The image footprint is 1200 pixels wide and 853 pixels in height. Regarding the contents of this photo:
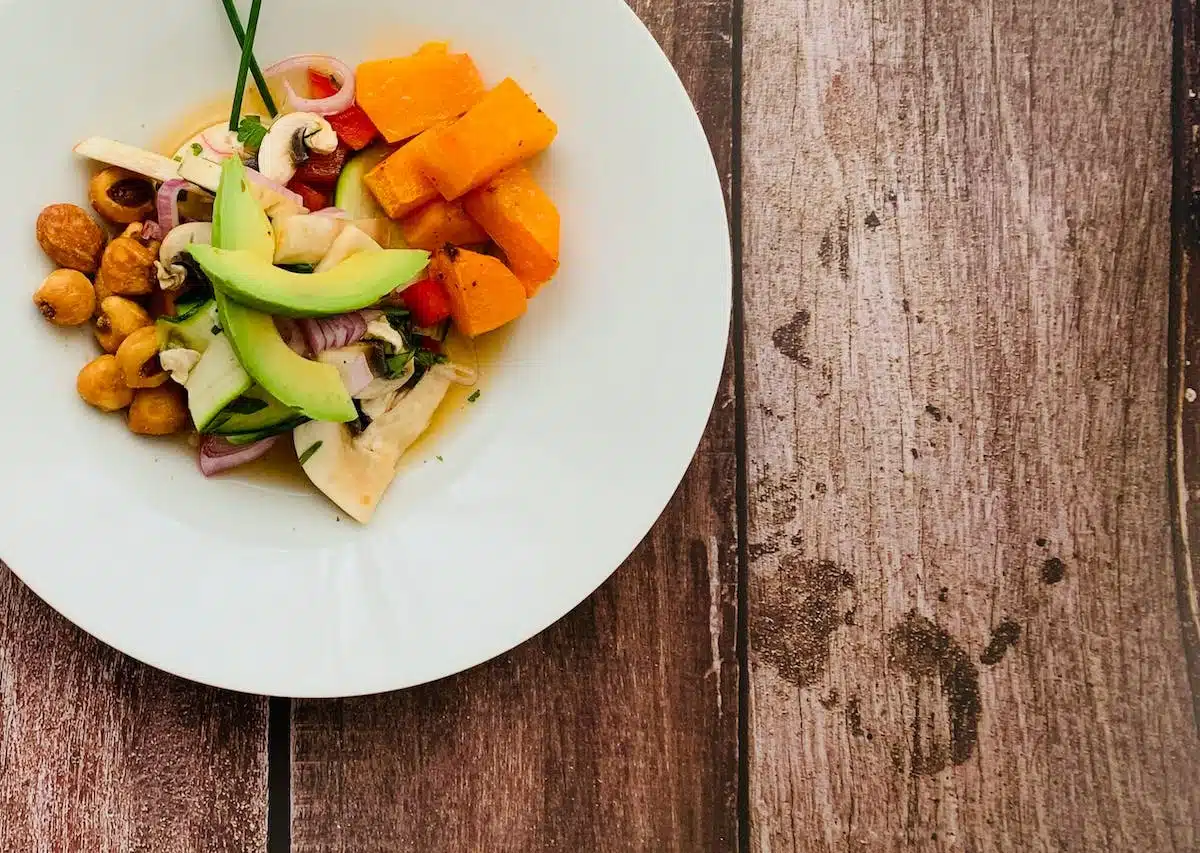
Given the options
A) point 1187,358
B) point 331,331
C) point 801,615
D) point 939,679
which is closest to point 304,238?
point 331,331

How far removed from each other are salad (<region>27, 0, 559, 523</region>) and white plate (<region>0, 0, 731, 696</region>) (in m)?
0.05

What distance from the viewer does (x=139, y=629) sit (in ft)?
4.57

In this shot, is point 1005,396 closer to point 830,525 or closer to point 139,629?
point 830,525

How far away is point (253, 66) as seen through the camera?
1.46m

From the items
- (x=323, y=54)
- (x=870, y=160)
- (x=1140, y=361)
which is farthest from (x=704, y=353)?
(x=1140, y=361)

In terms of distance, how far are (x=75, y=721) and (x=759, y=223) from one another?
62.1 inches

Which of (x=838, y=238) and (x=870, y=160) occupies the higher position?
(x=870, y=160)

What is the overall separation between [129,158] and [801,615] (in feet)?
4.75

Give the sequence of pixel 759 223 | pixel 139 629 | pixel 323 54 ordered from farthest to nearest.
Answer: pixel 759 223
pixel 323 54
pixel 139 629

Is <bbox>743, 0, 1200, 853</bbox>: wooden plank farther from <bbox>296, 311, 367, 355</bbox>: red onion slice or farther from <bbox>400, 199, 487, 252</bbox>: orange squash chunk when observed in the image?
<bbox>296, 311, 367, 355</bbox>: red onion slice

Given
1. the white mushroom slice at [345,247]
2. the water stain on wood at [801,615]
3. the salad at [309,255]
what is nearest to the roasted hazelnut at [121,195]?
the salad at [309,255]

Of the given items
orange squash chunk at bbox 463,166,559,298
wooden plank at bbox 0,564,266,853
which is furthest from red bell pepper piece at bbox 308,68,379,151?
wooden plank at bbox 0,564,266,853

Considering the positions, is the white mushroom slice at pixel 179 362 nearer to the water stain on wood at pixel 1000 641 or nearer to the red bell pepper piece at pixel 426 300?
the red bell pepper piece at pixel 426 300

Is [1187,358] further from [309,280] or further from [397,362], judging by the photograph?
[309,280]
